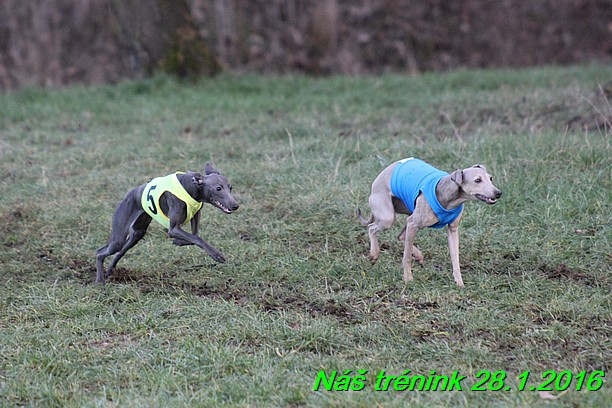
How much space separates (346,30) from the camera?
53.5 feet

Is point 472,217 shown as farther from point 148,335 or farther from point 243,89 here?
point 243,89

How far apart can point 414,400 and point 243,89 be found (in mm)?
10075

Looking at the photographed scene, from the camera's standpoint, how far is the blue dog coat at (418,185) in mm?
6152

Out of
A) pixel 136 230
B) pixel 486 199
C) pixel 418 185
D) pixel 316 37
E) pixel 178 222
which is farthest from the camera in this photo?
pixel 316 37

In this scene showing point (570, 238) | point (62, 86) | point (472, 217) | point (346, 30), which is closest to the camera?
point (570, 238)

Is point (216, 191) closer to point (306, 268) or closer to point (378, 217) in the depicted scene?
point (306, 268)

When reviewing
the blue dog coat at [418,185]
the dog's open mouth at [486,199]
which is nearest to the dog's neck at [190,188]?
the blue dog coat at [418,185]

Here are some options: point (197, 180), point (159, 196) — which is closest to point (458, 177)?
point (197, 180)

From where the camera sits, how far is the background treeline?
15.7 metres

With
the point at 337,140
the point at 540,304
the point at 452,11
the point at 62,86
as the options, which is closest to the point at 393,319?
the point at 540,304

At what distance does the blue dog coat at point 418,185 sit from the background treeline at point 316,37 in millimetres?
8590

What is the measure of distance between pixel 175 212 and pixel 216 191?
382mm

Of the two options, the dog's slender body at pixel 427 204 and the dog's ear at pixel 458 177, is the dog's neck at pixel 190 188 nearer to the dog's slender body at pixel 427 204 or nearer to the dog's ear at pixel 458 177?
the dog's slender body at pixel 427 204

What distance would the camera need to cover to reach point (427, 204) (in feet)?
20.3
